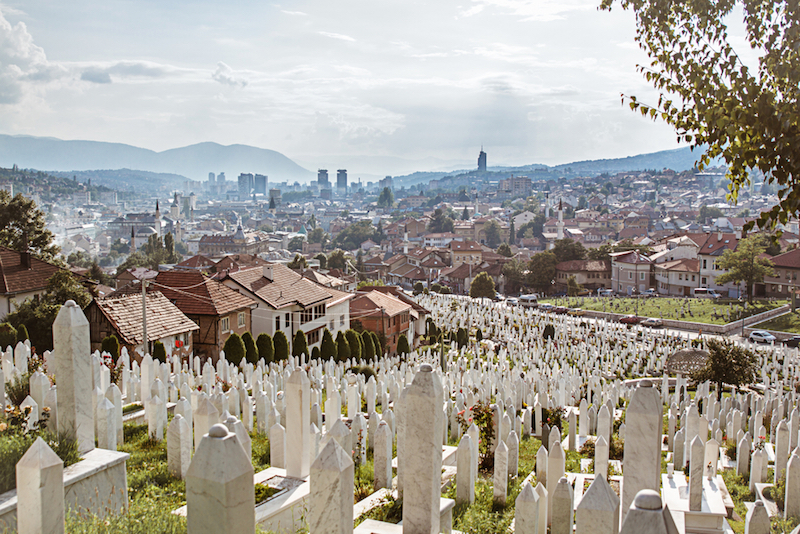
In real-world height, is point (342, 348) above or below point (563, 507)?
below

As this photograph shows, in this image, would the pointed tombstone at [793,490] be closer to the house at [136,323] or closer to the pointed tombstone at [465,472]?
the pointed tombstone at [465,472]

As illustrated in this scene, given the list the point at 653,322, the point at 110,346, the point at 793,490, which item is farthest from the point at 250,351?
the point at 653,322

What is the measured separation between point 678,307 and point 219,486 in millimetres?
50791

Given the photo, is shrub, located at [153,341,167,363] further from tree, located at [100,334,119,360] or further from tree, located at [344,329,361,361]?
tree, located at [344,329,361,361]

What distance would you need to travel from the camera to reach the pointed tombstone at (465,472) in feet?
17.0

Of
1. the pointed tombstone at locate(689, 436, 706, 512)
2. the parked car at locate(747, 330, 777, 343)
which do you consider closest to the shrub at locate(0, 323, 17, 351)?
the pointed tombstone at locate(689, 436, 706, 512)

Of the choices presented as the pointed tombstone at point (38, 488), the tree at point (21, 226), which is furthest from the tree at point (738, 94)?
the tree at point (21, 226)

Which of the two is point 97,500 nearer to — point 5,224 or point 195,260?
point 5,224

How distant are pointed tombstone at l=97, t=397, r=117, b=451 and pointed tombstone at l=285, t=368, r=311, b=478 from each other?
1.72m

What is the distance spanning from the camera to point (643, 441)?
3867 millimetres

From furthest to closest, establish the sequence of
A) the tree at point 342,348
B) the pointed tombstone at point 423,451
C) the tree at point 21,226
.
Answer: the tree at point 21,226 < the tree at point 342,348 < the pointed tombstone at point 423,451

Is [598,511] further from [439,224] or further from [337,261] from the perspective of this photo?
[439,224]

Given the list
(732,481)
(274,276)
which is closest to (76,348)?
(732,481)

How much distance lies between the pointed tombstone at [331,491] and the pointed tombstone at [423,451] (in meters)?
0.74
